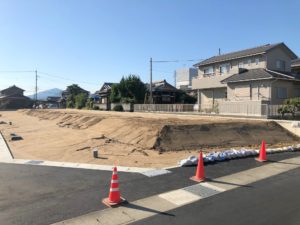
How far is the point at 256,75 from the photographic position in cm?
2845

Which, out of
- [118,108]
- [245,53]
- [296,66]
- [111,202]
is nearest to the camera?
[111,202]

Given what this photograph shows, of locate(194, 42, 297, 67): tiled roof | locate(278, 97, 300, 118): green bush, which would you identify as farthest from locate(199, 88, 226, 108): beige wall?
locate(278, 97, 300, 118): green bush

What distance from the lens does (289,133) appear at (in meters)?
17.6

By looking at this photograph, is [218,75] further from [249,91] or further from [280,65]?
[280,65]

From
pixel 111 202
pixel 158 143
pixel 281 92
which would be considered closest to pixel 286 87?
pixel 281 92

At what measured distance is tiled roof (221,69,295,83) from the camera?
1073 inches

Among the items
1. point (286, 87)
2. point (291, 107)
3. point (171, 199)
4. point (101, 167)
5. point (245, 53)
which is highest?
point (245, 53)

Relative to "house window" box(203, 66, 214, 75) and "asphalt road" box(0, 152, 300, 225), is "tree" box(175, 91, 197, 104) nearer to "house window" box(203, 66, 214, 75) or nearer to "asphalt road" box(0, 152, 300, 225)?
"house window" box(203, 66, 214, 75)

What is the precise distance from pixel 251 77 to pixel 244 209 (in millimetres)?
24523

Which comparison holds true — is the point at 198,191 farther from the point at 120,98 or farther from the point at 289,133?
the point at 120,98

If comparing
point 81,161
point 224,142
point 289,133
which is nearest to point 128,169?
point 81,161

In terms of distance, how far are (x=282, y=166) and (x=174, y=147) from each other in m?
5.07

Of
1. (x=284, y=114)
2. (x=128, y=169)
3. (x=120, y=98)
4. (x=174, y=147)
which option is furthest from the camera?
(x=120, y=98)

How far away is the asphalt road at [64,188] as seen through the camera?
5.84m
